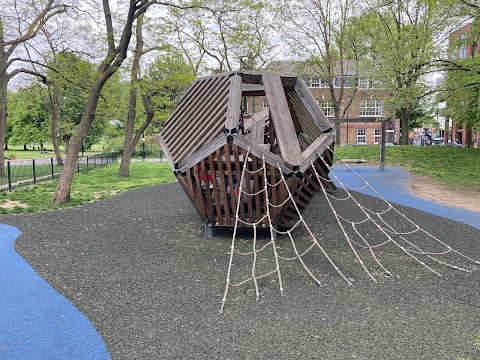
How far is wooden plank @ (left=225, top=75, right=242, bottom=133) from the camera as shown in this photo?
7.11 meters

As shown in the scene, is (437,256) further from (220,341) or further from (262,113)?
(262,113)

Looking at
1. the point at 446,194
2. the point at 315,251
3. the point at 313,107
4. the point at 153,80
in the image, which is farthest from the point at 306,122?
the point at 153,80

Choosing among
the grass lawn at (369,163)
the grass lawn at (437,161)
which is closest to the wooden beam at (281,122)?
the grass lawn at (369,163)

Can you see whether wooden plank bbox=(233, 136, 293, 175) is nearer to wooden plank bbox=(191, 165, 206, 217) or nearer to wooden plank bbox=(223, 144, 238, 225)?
wooden plank bbox=(223, 144, 238, 225)

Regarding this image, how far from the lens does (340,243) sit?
7.88 m

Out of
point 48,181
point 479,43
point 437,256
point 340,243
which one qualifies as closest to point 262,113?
point 340,243

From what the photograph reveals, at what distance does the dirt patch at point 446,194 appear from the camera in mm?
12536

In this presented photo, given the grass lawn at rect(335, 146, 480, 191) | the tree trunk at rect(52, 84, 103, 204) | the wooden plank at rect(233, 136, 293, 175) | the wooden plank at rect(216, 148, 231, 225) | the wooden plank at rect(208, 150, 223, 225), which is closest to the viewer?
the wooden plank at rect(233, 136, 293, 175)

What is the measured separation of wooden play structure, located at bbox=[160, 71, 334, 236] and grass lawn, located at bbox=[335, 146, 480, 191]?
424 inches

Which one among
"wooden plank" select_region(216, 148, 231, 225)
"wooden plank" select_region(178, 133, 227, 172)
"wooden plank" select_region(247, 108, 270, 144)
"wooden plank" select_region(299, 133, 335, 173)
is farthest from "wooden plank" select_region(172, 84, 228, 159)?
"wooden plank" select_region(247, 108, 270, 144)

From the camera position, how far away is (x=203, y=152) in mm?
7375

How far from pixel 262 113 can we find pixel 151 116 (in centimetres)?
896

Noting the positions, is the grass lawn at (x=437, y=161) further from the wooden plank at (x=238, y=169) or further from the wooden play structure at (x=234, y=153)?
the wooden plank at (x=238, y=169)

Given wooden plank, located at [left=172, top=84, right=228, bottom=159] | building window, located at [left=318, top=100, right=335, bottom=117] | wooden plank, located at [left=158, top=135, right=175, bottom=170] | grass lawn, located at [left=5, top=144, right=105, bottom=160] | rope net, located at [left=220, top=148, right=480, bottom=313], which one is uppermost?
building window, located at [left=318, top=100, right=335, bottom=117]
